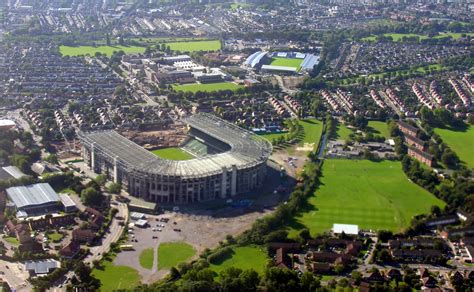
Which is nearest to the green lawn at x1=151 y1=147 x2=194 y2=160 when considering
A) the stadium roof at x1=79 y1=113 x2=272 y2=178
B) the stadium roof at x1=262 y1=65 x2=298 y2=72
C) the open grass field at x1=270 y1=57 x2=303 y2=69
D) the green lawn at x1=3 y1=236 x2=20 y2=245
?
the stadium roof at x1=79 y1=113 x2=272 y2=178

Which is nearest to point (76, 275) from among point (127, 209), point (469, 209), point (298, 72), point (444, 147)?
point (127, 209)

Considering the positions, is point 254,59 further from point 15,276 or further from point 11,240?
point 15,276

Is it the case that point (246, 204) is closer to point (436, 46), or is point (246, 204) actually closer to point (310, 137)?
point (310, 137)

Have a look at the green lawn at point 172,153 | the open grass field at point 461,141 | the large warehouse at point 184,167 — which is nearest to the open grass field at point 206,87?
the green lawn at point 172,153

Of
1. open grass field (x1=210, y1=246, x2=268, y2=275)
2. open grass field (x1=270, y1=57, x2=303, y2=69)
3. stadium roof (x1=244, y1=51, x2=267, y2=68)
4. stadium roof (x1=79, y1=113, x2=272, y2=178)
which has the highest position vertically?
stadium roof (x1=79, y1=113, x2=272, y2=178)

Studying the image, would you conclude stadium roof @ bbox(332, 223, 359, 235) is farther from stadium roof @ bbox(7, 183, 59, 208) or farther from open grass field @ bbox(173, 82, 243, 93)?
open grass field @ bbox(173, 82, 243, 93)
